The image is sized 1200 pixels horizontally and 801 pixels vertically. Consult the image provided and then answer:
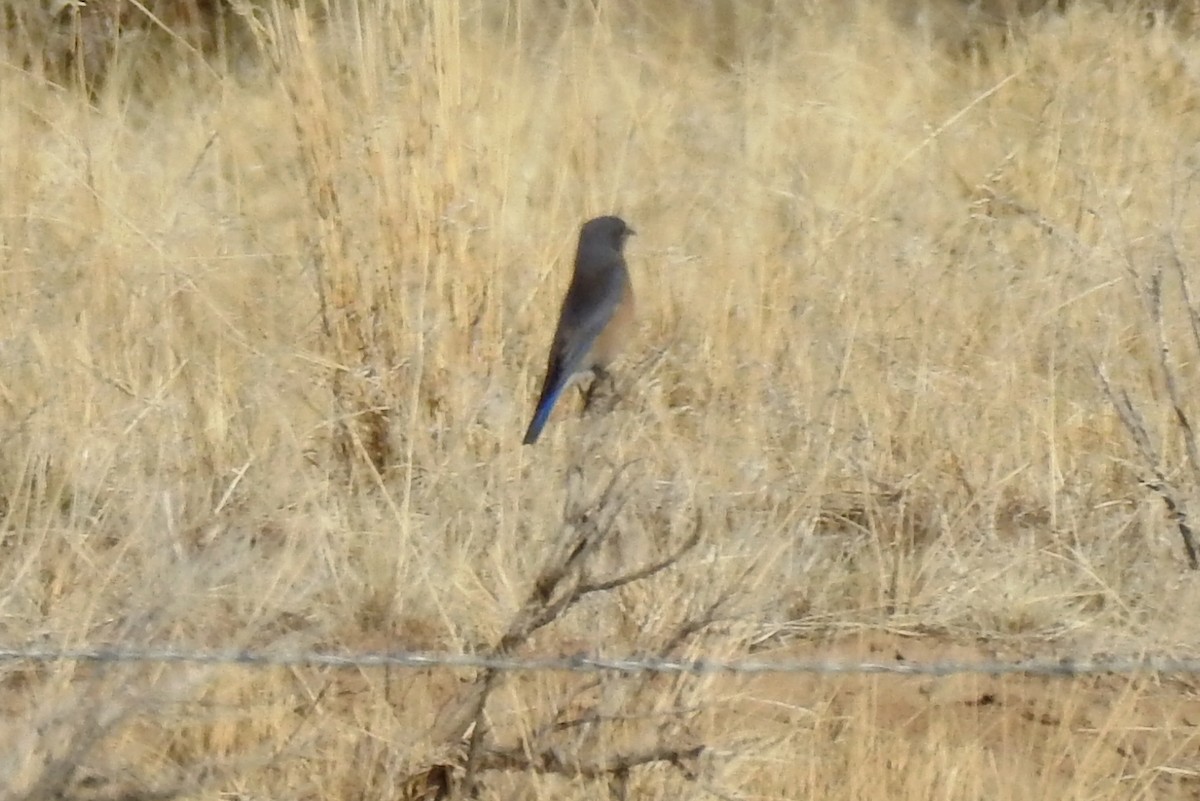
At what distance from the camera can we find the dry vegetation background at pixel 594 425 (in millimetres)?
3129

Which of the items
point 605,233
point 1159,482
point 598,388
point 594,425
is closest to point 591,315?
point 598,388

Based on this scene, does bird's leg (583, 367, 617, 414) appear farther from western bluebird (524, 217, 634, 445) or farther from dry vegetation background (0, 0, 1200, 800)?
dry vegetation background (0, 0, 1200, 800)

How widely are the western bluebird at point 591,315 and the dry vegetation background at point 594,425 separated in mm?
153

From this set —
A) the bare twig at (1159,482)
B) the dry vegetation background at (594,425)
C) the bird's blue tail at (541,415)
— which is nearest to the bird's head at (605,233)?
the dry vegetation background at (594,425)

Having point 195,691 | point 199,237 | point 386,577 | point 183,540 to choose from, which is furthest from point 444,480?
point 199,237

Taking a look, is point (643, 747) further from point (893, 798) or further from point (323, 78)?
point (323, 78)

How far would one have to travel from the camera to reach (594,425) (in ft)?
13.2

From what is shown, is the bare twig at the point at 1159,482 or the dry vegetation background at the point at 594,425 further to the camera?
the bare twig at the point at 1159,482

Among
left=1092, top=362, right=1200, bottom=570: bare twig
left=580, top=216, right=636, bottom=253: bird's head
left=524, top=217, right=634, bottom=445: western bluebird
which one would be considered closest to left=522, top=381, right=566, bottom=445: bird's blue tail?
left=524, top=217, right=634, bottom=445: western bluebird

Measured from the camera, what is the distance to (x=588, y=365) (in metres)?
4.75

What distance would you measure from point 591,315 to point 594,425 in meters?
0.84

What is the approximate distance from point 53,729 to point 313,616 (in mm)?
860

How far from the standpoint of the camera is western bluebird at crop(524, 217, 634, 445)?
4.62 m

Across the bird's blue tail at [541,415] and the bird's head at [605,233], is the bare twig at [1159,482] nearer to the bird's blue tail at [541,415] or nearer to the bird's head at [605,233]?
the bird's blue tail at [541,415]
